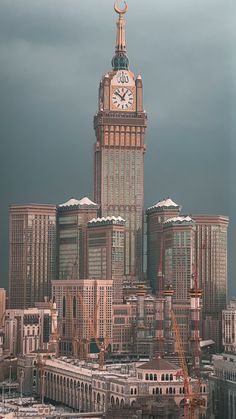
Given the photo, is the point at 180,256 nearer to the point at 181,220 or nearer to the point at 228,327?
the point at 181,220

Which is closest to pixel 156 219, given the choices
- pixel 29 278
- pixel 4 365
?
pixel 29 278

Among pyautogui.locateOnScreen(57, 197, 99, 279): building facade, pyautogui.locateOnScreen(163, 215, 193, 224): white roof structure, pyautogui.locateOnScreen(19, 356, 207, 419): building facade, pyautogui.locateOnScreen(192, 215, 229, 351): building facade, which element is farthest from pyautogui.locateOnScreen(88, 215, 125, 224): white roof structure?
pyautogui.locateOnScreen(19, 356, 207, 419): building facade

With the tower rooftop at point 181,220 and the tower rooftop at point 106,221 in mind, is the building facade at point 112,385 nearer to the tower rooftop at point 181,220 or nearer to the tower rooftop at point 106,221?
the tower rooftop at point 106,221

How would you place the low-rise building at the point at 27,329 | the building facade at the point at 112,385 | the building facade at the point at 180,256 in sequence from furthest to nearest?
the building facade at the point at 180,256 → the low-rise building at the point at 27,329 → the building facade at the point at 112,385

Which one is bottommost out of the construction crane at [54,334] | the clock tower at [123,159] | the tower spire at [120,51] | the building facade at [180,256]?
the construction crane at [54,334]

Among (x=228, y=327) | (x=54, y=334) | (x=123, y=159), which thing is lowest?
(x=54, y=334)

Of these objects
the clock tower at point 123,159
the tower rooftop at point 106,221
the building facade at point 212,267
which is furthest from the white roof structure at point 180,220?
the clock tower at point 123,159

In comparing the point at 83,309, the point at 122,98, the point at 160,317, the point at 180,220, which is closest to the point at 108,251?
the point at 83,309
